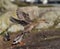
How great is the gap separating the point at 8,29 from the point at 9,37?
1156 millimetres

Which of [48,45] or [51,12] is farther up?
[51,12]

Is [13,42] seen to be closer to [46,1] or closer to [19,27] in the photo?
[19,27]

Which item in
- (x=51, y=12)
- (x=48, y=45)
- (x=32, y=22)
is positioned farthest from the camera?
(x=51, y=12)

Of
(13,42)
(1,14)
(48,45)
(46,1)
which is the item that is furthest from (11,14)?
(46,1)

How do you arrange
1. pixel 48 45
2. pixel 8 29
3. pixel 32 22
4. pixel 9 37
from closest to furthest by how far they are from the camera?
pixel 48 45
pixel 9 37
pixel 8 29
pixel 32 22

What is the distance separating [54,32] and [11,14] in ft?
11.8

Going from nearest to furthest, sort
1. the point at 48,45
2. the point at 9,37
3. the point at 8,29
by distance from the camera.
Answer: the point at 48,45 → the point at 9,37 → the point at 8,29

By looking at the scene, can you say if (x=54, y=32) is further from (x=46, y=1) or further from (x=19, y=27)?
(x=46, y=1)

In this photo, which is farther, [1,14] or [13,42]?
[1,14]

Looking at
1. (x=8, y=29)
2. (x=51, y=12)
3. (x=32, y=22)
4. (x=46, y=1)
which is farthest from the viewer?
(x=46, y=1)

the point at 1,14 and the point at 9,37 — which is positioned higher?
the point at 1,14

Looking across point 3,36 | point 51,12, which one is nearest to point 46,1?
point 51,12

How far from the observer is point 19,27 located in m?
14.2

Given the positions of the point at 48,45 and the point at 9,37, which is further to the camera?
the point at 9,37
